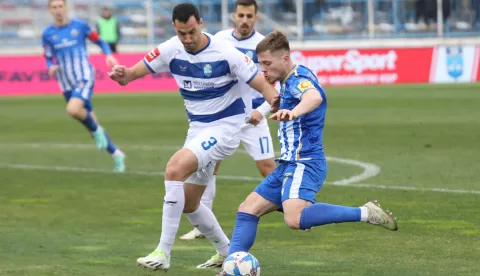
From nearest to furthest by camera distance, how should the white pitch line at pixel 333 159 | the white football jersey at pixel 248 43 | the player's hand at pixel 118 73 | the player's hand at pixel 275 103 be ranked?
the player's hand at pixel 275 103 < the player's hand at pixel 118 73 < the white football jersey at pixel 248 43 < the white pitch line at pixel 333 159

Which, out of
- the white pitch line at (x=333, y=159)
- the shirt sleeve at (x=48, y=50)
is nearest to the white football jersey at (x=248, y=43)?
the white pitch line at (x=333, y=159)

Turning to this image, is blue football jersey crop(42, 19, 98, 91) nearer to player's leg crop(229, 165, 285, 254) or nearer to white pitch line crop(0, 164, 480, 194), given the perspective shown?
white pitch line crop(0, 164, 480, 194)

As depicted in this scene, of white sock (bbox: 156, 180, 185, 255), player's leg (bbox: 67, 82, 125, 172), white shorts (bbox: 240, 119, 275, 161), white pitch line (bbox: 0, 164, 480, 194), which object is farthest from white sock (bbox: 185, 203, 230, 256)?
player's leg (bbox: 67, 82, 125, 172)

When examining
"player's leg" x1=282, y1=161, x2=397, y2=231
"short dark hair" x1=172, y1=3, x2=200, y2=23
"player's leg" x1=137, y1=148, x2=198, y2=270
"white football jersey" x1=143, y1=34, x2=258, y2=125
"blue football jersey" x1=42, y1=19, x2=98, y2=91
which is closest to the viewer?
"player's leg" x1=282, y1=161, x2=397, y2=231

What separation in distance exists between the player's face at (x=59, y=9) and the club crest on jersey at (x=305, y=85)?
26.6 ft

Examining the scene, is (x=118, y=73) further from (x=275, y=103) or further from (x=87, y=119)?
(x=87, y=119)

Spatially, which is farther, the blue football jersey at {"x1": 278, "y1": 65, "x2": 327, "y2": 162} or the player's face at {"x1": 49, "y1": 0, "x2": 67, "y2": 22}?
the player's face at {"x1": 49, "y1": 0, "x2": 67, "y2": 22}

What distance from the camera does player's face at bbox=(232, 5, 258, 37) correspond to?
993 cm

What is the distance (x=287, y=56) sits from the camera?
22.7 feet

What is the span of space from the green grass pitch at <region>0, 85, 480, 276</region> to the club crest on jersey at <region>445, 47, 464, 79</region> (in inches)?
320

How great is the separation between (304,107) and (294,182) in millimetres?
558

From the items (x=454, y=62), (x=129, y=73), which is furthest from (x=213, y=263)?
(x=454, y=62)

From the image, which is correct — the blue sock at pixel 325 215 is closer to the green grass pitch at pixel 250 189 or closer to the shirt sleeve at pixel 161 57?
the green grass pitch at pixel 250 189

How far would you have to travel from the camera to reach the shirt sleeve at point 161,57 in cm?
787
